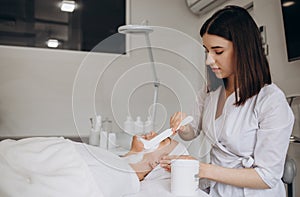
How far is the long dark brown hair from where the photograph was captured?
79 cm

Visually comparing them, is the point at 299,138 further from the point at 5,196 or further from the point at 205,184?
the point at 5,196

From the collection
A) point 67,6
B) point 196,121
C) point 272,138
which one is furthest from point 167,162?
point 67,6

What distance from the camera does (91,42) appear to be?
1.70 meters

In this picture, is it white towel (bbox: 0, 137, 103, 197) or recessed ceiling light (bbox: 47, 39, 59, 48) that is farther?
recessed ceiling light (bbox: 47, 39, 59, 48)

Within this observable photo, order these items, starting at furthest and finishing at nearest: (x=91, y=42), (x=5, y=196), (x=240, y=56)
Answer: (x=91, y=42), (x=240, y=56), (x=5, y=196)

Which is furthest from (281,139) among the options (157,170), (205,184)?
(157,170)

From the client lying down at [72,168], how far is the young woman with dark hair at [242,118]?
93 millimetres

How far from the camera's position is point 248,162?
757 mm

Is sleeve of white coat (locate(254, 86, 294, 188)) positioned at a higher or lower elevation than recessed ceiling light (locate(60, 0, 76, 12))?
lower

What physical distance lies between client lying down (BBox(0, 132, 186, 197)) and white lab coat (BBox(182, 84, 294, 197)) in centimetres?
13

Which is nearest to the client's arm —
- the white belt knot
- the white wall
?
the white wall

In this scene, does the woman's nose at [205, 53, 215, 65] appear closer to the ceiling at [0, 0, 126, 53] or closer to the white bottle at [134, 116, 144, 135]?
the white bottle at [134, 116, 144, 135]

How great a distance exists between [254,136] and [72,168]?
1.57 ft

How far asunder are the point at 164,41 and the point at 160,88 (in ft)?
0.74
